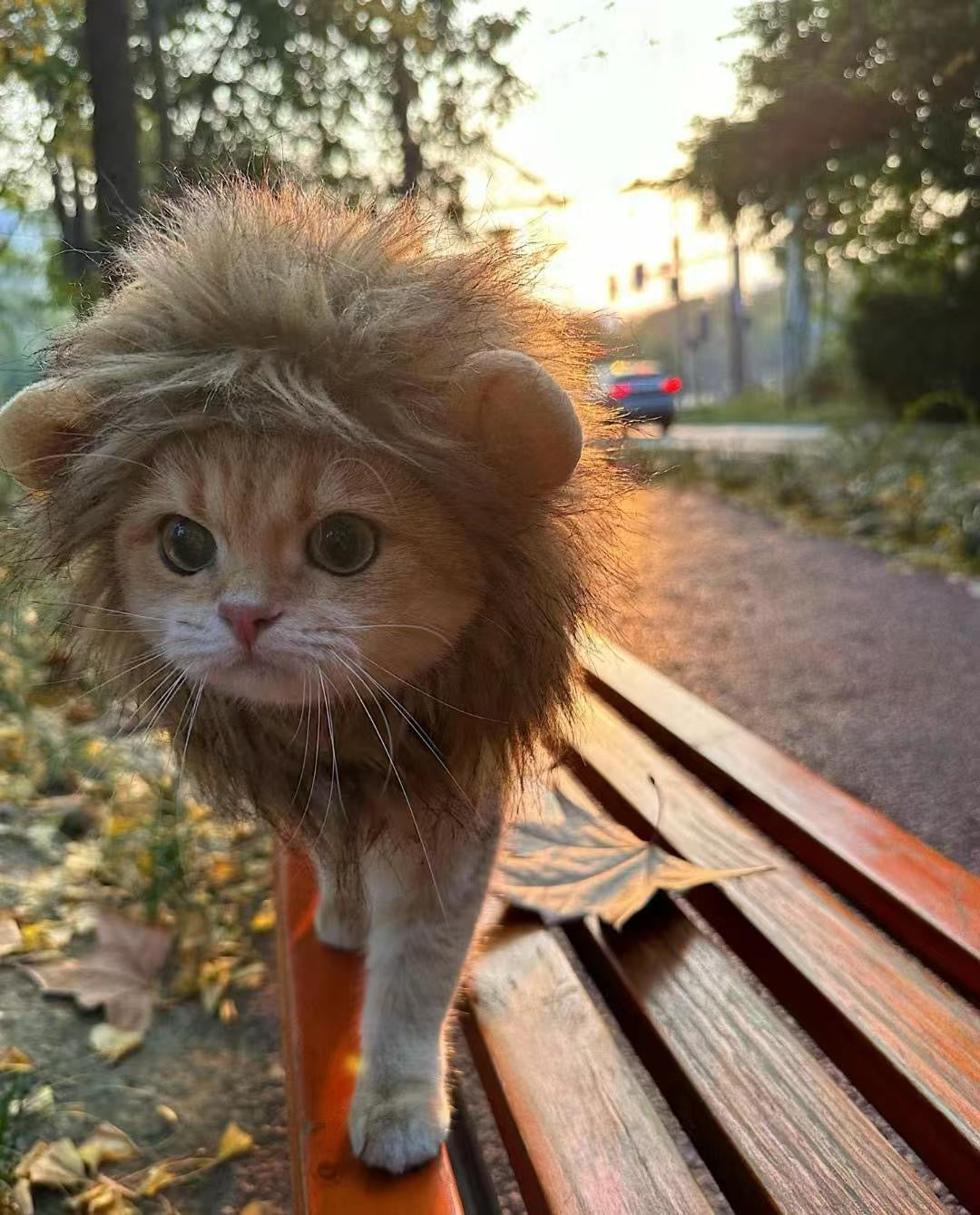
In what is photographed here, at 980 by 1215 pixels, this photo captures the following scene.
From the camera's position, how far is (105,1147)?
128 centimetres

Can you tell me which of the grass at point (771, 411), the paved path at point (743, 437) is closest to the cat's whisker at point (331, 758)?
the paved path at point (743, 437)

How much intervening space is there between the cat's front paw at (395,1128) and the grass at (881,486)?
81.2 inches

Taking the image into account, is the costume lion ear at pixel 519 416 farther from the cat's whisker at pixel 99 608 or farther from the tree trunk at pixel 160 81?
the tree trunk at pixel 160 81

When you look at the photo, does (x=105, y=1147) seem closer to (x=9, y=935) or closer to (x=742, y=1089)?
(x=9, y=935)

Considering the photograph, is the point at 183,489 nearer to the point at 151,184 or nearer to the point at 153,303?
the point at 153,303

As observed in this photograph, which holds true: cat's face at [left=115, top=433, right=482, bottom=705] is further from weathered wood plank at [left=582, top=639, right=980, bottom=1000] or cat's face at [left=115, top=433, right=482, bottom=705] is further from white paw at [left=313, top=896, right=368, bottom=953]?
white paw at [left=313, top=896, right=368, bottom=953]

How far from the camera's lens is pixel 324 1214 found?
2.89ft

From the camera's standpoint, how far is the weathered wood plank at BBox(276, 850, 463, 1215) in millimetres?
907

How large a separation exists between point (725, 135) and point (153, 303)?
419 cm

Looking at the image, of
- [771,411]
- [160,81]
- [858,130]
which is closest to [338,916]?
[160,81]

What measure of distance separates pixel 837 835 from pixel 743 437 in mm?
9480

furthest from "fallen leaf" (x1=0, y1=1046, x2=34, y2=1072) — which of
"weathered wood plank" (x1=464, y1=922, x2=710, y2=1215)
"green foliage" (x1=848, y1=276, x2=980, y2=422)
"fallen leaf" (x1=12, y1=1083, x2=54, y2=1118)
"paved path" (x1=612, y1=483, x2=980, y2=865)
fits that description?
"green foliage" (x1=848, y1=276, x2=980, y2=422)

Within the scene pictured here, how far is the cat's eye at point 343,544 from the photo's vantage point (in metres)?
0.78

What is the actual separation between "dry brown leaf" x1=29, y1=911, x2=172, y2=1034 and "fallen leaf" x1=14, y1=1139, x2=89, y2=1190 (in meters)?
0.29
